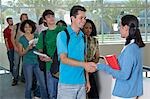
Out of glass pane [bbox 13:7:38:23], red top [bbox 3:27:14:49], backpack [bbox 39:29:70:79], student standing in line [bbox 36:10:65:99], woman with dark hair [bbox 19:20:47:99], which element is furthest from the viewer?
glass pane [bbox 13:7:38:23]

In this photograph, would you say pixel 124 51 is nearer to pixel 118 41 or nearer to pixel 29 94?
pixel 29 94

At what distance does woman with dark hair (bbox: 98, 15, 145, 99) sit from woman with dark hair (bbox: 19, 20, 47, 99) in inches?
84.6

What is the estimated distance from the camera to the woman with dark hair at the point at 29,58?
14.6ft

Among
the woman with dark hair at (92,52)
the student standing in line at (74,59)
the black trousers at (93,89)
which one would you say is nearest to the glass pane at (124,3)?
the woman with dark hair at (92,52)

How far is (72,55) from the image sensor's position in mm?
2562

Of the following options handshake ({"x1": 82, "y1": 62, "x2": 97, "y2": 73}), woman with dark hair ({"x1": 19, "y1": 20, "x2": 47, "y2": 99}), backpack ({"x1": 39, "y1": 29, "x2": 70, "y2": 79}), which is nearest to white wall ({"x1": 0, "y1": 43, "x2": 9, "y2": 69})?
woman with dark hair ({"x1": 19, "y1": 20, "x2": 47, "y2": 99})

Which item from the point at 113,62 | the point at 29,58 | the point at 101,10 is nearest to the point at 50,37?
the point at 29,58

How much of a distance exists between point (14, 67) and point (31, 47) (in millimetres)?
2217

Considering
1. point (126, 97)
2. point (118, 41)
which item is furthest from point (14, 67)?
point (126, 97)

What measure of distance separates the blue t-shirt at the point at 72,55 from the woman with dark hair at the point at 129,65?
23 cm

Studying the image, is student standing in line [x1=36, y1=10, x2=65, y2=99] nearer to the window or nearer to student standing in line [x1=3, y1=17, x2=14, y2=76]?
student standing in line [x1=3, y1=17, x2=14, y2=76]

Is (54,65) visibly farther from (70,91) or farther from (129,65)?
(129,65)

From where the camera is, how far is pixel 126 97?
2.42 metres

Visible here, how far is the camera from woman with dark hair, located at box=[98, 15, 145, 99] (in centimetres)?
232
